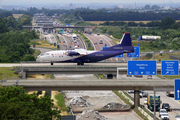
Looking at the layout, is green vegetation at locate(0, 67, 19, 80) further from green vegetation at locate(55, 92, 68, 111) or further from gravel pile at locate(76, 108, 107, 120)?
gravel pile at locate(76, 108, 107, 120)

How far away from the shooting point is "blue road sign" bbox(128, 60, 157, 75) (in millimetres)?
68875

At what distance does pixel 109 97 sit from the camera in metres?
82.9

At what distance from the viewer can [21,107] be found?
48.4 meters

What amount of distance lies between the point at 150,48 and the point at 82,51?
299 feet

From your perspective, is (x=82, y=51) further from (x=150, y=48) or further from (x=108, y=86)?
(x=150, y=48)

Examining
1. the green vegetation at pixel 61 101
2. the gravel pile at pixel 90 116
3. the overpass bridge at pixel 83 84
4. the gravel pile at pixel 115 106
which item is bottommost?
the green vegetation at pixel 61 101

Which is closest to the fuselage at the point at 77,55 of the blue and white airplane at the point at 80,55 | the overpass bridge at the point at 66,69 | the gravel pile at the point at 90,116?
the blue and white airplane at the point at 80,55

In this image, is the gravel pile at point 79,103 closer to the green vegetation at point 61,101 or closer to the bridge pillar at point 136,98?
the green vegetation at point 61,101

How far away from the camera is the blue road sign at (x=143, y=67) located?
6888cm

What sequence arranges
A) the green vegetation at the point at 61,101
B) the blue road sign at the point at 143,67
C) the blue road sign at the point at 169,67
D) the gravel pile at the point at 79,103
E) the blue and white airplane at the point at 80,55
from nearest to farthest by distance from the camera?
the blue road sign at the point at 143,67 → the blue road sign at the point at 169,67 → the green vegetation at the point at 61,101 → the gravel pile at the point at 79,103 → the blue and white airplane at the point at 80,55

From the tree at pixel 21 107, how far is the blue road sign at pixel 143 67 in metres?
23.7

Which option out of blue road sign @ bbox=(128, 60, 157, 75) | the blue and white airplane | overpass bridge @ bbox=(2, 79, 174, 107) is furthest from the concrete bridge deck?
the blue and white airplane

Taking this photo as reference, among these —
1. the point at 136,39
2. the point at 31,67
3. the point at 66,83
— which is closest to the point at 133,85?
the point at 66,83

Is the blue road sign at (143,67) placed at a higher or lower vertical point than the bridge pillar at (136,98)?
higher
